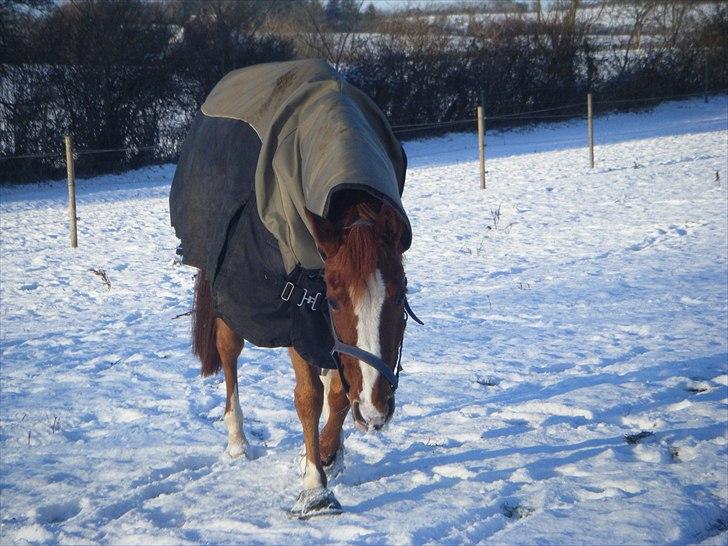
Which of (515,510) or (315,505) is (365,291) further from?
(515,510)

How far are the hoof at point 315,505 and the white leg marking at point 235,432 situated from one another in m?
0.68

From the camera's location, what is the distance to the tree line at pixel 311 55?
663 inches

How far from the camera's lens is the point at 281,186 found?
9.18 feet

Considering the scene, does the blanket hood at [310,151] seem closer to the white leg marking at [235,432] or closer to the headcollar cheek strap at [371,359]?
the headcollar cheek strap at [371,359]

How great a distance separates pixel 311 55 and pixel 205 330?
20.4 meters

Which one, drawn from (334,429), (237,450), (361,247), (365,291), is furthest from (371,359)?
(237,450)

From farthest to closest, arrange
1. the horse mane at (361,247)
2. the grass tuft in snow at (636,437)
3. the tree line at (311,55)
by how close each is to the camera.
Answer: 1. the tree line at (311,55)
2. the grass tuft in snow at (636,437)
3. the horse mane at (361,247)

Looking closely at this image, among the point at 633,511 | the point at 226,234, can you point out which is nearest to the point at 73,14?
the point at 226,234

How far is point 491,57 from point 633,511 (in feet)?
73.4

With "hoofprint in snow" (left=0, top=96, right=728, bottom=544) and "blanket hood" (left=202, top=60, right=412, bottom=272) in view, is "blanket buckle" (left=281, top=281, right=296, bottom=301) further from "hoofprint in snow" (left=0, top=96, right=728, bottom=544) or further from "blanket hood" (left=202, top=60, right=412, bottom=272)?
"hoofprint in snow" (left=0, top=96, right=728, bottom=544)

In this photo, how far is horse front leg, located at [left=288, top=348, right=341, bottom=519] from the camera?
3016mm

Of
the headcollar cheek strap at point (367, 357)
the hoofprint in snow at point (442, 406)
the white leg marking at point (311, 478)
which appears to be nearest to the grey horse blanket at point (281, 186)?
the headcollar cheek strap at point (367, 357)

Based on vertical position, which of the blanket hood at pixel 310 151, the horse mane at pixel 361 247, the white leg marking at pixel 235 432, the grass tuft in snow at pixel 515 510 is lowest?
the grass tuft in snow at pixel 515 510

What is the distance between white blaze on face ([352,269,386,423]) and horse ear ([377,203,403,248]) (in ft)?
0.43
